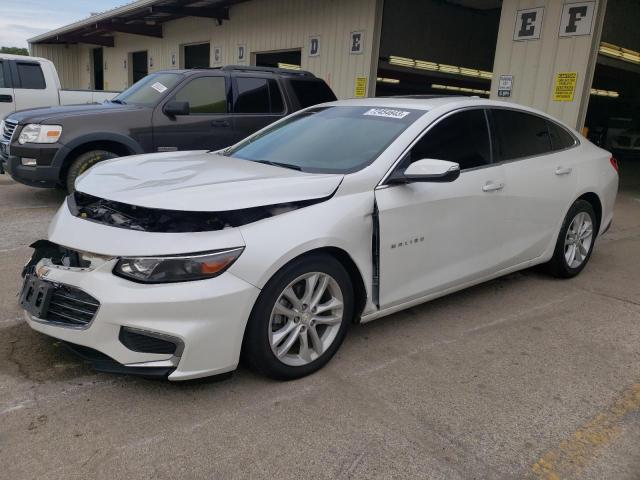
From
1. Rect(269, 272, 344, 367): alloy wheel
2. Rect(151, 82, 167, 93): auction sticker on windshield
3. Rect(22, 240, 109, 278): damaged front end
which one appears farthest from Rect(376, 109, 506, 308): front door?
Rect(151, 82, 167, 93): auction sticker on windshield

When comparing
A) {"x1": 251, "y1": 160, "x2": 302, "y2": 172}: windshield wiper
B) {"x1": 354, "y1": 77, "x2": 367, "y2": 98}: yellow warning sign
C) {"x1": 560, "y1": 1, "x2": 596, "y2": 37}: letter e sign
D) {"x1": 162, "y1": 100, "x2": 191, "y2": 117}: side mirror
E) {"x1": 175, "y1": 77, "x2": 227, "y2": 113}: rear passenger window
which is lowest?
{"x1": 251, "y1": 160, "x2": 302, "y2": 172}: windshield wiper

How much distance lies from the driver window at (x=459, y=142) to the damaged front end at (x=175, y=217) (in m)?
1.12

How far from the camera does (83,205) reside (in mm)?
3238

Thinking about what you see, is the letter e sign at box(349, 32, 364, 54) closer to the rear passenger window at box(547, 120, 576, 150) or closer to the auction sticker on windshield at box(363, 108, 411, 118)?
the rear passenger window at box(547, 120, 576, 150)

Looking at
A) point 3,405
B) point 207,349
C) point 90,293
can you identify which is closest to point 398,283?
point 207,349

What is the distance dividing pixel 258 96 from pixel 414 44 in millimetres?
10540

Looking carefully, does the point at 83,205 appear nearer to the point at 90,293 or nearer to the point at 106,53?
the point at 90,293

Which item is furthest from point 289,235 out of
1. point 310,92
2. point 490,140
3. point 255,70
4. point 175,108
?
point 310,92

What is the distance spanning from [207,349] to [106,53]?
84.6ft

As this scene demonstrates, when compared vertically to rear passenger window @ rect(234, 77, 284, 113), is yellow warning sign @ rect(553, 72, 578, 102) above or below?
above

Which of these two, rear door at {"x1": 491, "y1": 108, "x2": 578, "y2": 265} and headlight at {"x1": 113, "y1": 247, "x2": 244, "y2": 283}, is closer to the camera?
headlight at {"x1": 113, "y1": 247, "x2": 244, "y2": 283}

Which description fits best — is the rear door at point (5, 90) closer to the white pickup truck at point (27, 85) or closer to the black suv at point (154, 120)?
the white pickup truck at point (27, 85)

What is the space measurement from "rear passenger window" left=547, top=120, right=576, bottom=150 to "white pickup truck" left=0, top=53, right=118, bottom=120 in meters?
9.31

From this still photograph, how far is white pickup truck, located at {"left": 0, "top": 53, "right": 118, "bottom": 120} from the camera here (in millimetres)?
10602
